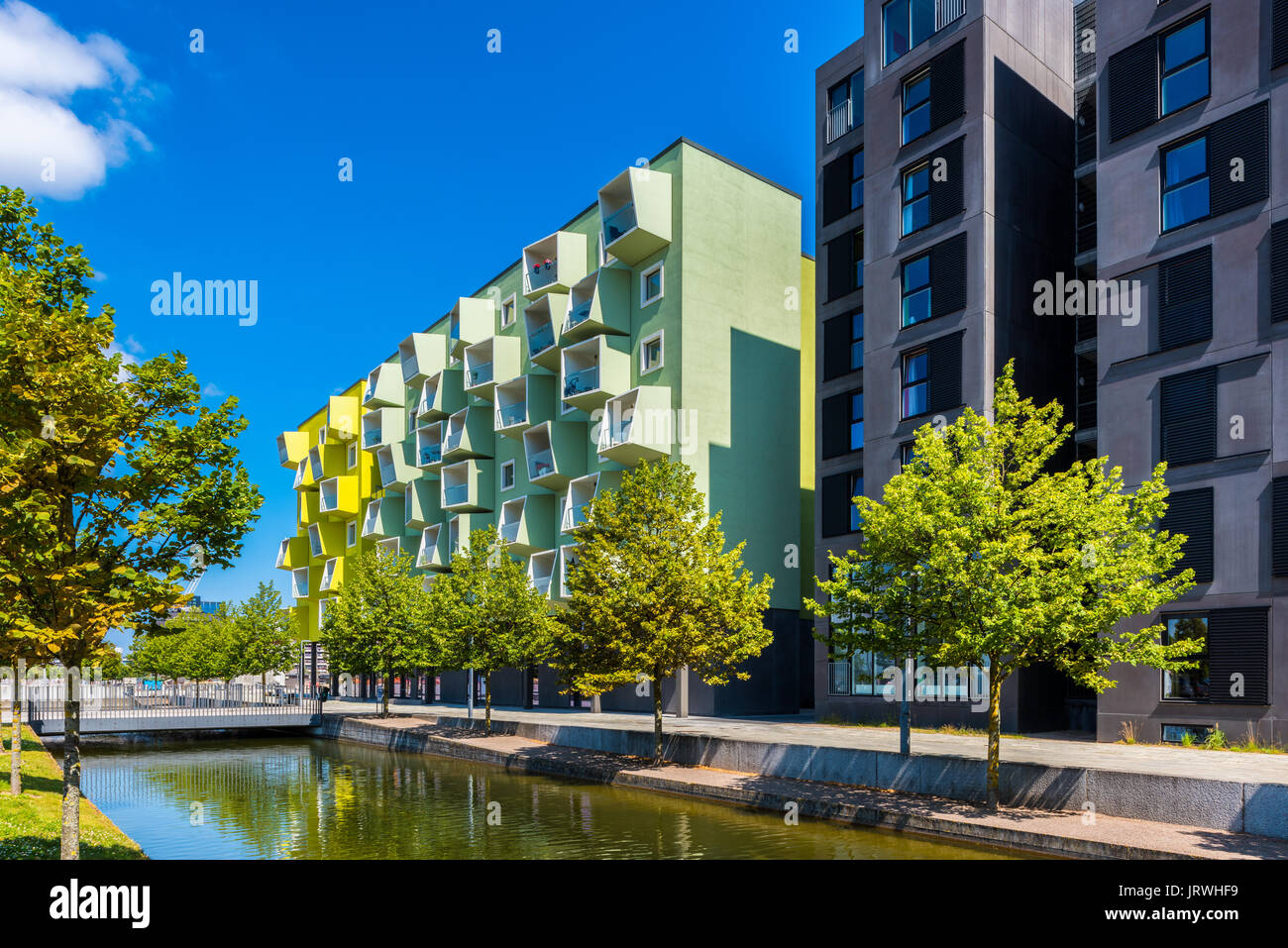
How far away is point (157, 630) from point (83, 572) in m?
1.38

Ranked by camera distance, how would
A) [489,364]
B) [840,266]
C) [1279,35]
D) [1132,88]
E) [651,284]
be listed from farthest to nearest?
[489,364] → [651,284] → [840,266] → [1132,88] → [1279,35]

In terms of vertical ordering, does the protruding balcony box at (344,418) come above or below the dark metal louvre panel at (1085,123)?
below

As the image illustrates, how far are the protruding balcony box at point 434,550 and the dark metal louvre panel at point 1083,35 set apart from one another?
38771 mm

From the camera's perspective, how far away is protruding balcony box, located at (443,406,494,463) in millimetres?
53656

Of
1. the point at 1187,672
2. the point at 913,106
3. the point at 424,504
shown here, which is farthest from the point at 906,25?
the point at 424,504

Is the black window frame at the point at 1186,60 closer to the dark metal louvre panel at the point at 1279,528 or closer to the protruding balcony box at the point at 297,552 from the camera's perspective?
the dark metal louvre panel at the point at 1279,528

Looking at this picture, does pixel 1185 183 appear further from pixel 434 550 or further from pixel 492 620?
pixel 434 550

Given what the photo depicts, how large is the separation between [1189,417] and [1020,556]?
11.9 meters

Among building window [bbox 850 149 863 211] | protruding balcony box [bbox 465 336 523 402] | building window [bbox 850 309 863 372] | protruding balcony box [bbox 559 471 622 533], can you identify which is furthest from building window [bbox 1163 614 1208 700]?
protruding balcony box [bbox 465 336 523 402]

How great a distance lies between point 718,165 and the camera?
4144 cm

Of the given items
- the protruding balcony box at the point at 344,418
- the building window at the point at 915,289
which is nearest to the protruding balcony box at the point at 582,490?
the building window at the point at 915,289

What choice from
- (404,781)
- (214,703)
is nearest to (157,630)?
(404,781)

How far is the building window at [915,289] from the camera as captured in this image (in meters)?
31.3

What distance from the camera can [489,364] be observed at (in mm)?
52000
